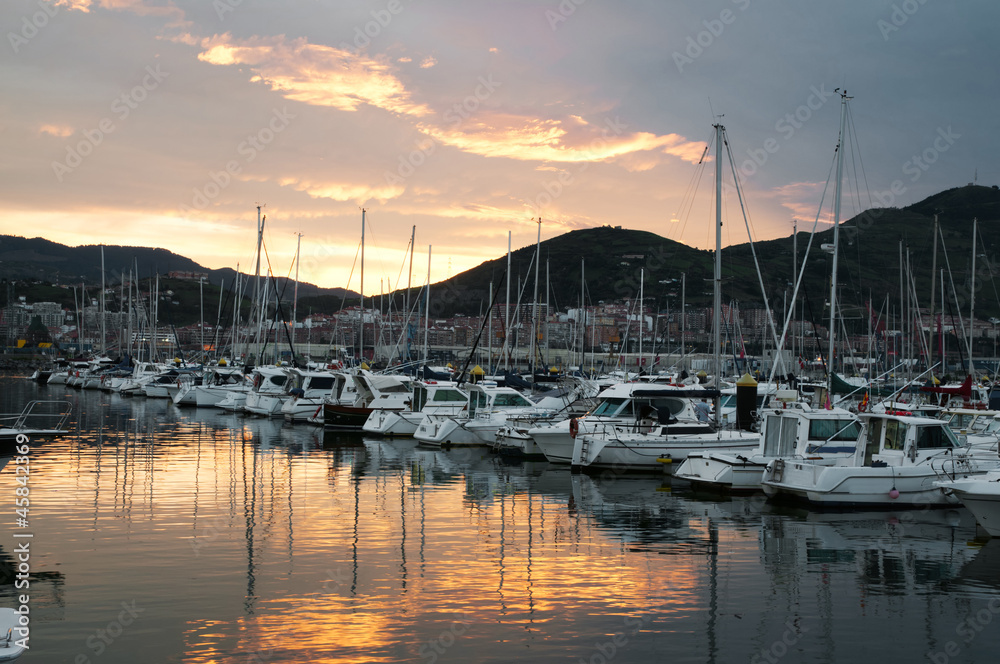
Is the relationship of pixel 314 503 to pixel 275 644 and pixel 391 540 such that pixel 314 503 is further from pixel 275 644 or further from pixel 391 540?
pixel 275 644

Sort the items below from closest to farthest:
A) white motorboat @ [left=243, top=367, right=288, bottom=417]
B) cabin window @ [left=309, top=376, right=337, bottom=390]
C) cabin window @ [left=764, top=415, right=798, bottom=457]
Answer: cabin window @ [left=764, top=415, right=798, bottom=457], cabin window @ [left=309, top=376, right=337, bottom=390], white motorboat @ [left=243, top=367, right=288, bottom=417]

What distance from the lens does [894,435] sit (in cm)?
2170

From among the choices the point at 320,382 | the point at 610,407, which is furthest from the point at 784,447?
the point at 320,382

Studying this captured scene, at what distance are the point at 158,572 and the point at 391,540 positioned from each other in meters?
4.50

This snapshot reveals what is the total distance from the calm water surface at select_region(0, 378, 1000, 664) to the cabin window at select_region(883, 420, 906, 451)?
5.37ft

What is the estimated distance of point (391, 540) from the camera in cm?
1736

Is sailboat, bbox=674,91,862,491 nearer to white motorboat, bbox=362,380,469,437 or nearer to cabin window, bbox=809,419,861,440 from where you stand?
cabin window, bbox=809,419,861,440

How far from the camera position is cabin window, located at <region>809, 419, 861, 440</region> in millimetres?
23094

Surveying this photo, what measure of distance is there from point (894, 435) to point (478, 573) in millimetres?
12090

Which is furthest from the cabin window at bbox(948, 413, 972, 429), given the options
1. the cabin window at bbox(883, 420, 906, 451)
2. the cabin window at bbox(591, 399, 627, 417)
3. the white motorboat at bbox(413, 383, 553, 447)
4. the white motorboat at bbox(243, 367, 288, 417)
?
the white motorboat at bbox(243, 367, 288, 417)

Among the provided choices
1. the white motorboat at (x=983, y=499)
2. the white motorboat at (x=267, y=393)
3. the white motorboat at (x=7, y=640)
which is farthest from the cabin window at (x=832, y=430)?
the white motorboat at (x=267, y=393)

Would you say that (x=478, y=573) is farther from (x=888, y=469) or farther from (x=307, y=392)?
(x=307, y=392)

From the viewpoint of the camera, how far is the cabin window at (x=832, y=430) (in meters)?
23.1

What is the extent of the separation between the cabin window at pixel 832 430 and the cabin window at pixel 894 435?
138cm
